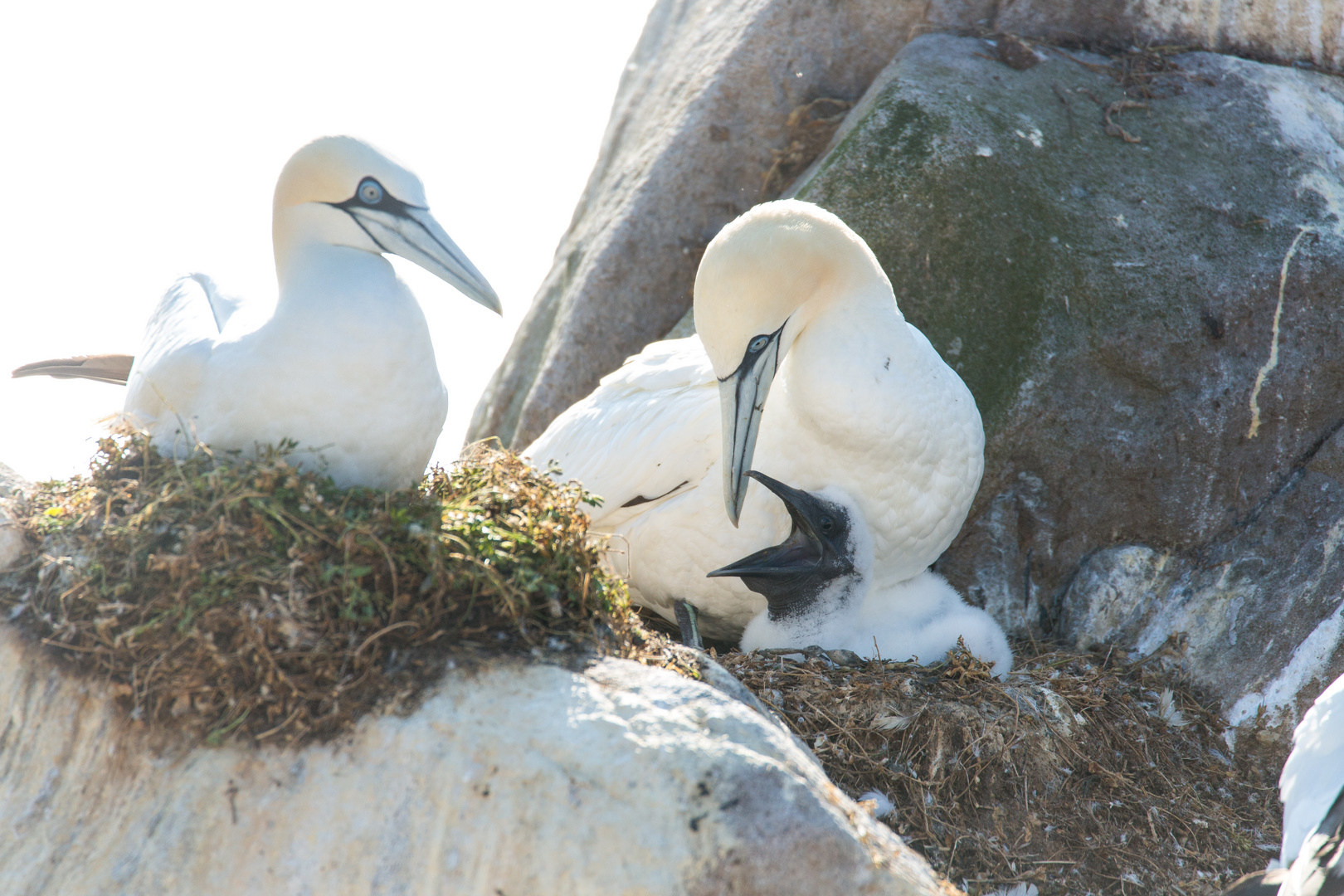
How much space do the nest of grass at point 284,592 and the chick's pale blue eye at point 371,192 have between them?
745mm

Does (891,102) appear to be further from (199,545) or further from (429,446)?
(199,545)

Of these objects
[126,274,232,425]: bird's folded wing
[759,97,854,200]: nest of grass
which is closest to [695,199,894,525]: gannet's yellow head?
[126,274,232,425]: bird's folded wing

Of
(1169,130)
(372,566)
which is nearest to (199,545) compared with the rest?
(372,566)

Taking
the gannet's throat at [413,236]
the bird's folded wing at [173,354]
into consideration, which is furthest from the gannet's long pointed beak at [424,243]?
the bird's folded wing at [173,354]

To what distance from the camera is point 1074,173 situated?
4.93 meters

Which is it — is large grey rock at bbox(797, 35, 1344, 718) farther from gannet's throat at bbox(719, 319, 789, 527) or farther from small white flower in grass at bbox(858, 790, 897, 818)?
small white flower in grass at bbox(858, 790, 897, 818)

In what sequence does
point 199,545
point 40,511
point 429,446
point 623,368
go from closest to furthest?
point 199,545 → point 40,511 → point 429,446 → point 623,368

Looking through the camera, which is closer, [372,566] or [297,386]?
[372,566]

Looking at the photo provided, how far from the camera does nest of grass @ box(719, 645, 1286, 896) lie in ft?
10.6

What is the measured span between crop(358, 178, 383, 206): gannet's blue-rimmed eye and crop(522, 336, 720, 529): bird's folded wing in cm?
147

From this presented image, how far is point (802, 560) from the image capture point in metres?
3.83

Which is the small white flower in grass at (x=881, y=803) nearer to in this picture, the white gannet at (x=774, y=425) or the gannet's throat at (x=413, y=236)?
the white gannet at (x=774, y=425)

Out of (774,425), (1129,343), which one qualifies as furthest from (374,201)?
(1129,343)

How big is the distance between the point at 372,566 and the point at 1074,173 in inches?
151
